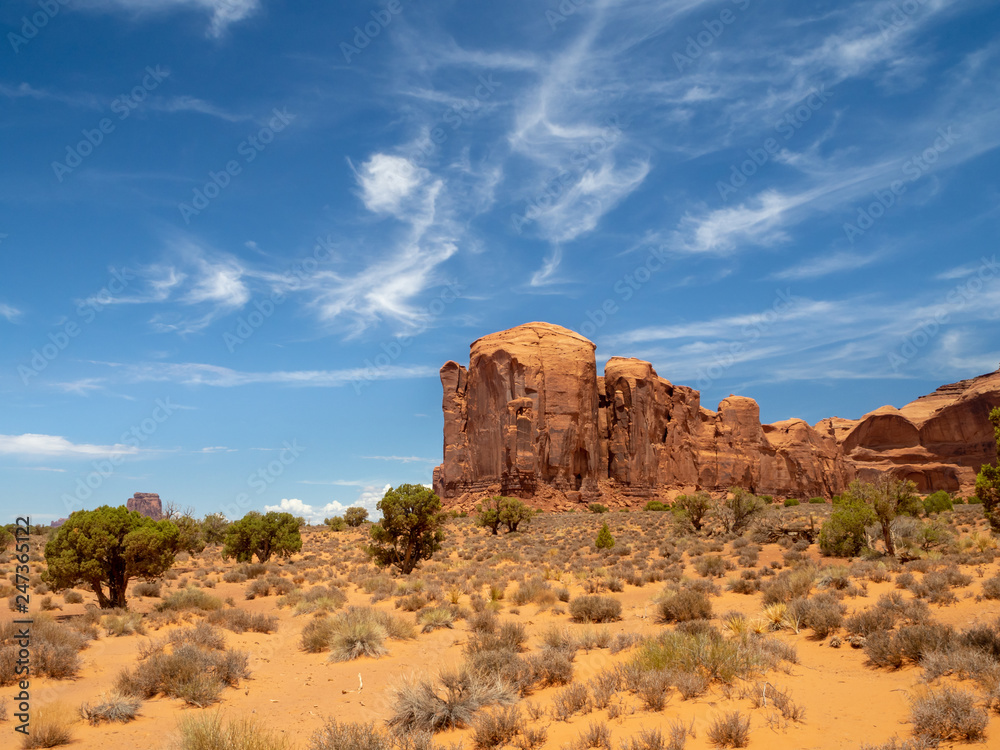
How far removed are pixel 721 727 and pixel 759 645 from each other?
3423 mm

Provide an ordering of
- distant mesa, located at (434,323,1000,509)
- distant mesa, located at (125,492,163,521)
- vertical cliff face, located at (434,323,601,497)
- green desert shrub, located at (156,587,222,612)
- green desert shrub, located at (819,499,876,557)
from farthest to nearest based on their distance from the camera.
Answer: distant mesa, located at (125,492,163,521) < distant mesa, located at (434,323,1000,509) < vertical cliff face, located at (434,323,601,497) < green desert shrub, located at (819,499,876,557) < green desert shrub, located at (156,587,222,612)

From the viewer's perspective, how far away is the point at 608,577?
19.6m

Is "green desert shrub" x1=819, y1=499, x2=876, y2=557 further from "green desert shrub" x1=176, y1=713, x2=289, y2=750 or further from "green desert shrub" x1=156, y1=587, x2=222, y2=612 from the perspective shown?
"green desert shrub" x1=156, y1=587, x2=222, y2=612

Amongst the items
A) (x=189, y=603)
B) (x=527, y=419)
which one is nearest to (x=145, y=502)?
(x=527, y=419)

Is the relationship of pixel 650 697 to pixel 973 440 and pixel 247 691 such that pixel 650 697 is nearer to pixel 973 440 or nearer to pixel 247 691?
pixel 247 691

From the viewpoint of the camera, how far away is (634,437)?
246 ft

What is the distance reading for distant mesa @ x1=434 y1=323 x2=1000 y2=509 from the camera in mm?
67875

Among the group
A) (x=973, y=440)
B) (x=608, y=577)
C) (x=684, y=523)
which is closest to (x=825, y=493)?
(x=973, y=440)

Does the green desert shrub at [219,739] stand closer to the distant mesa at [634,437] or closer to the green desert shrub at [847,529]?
the green desert shrub at [847,529]

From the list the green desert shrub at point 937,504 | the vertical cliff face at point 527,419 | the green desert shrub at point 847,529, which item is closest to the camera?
the green desert shrub at point 847,529

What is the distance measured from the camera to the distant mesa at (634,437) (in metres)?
67.9

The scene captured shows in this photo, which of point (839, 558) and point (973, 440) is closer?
point (839, 558)

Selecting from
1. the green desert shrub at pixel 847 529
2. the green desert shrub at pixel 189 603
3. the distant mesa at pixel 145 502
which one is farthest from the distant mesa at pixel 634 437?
the distant mesa at pixel 145 502

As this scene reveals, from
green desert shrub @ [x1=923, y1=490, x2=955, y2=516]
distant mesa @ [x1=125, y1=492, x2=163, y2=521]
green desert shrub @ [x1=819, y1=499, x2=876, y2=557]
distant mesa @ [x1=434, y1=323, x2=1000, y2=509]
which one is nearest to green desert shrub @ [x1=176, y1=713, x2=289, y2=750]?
green desert shrub @ [x1=819, y1=499, x2=876, y2=557]
